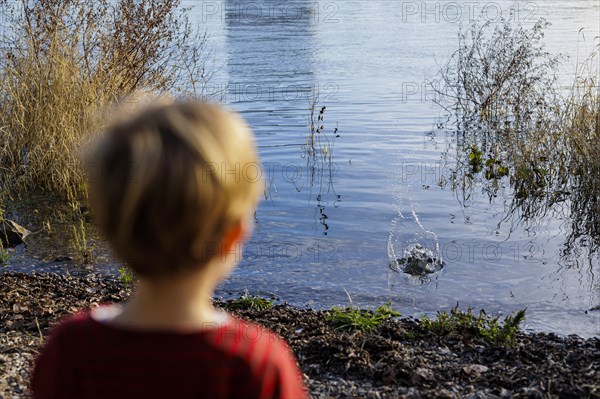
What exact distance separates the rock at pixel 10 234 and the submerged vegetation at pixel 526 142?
5.95m

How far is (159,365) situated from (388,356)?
3.68 meters

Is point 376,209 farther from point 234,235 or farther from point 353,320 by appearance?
point 234,235

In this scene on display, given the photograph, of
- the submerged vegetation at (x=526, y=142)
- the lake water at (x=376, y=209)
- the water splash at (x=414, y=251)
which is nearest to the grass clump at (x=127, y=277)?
the lake water at (x=376, y=209)

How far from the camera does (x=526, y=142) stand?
11.7m

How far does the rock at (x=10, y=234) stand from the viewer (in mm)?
8930

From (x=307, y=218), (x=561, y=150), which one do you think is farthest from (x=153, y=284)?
(x=561, y=150)

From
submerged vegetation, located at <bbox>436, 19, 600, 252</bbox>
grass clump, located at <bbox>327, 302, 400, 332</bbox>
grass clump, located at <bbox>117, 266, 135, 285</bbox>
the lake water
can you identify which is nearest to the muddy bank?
grass clump, located at <bbox>327, 302, 400, 332</bbox>

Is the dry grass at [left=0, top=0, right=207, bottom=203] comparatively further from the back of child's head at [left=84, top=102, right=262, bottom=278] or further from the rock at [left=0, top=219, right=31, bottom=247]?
the back of child's head at [left=84, top=102, right=262, bottom=278]

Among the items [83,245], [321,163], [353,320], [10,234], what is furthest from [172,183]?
[321,163]

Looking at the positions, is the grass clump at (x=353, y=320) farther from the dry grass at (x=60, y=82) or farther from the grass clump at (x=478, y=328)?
the dry grass at (x=60, y=82)

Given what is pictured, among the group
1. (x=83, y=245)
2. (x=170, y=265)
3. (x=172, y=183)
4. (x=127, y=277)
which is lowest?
(x=127, y=277)

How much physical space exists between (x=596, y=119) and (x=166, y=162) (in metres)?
9.31

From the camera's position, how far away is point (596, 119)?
10.1 meters

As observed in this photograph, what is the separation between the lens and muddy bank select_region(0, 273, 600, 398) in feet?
15.5
